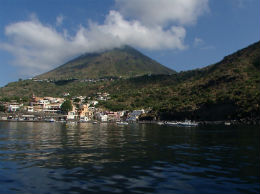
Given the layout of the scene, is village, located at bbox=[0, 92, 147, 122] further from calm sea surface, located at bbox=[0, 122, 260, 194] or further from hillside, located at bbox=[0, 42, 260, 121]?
calm sea surface, located at bbox=[0, 122, 260, 194]

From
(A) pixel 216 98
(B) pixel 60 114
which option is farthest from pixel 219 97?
(B) pixel 60 114

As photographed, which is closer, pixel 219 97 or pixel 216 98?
pixel 219 97

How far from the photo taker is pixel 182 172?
59.0ft

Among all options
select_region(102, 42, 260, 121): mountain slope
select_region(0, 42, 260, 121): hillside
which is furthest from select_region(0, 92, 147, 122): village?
select_region(102, 42, 260, 121): mountain slope

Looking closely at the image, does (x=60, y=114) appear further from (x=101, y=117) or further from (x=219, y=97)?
(x=219, y=97)

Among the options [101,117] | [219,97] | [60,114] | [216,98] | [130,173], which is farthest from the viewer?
[60,114]

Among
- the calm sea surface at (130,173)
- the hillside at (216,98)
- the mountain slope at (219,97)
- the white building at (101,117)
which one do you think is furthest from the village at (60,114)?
the calm sea surface at (130,173)

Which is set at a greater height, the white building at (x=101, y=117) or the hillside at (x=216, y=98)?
the hillside at (x=216, y=98)

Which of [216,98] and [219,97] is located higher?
[219,97]

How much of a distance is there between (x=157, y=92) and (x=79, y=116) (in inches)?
2295

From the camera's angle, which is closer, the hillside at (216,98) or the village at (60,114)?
the hillside at (216,98)

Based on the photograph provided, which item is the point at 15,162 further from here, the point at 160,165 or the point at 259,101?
the point at 259,101

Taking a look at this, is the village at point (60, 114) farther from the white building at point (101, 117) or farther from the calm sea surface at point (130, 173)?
the calm sea surface at point (130, 173)

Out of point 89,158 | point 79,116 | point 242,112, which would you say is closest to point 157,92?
point 79,116
